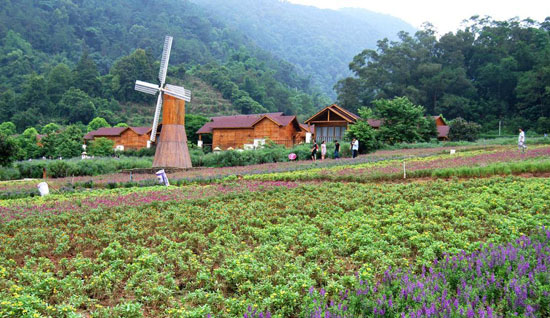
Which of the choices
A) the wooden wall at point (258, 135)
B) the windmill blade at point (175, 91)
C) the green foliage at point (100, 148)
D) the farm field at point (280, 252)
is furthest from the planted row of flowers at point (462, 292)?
the green foliage at point (100, 148)

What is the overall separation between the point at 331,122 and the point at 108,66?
11795 cm

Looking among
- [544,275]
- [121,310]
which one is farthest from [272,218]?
[544,275]

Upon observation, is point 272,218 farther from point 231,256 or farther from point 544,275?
point 544,275

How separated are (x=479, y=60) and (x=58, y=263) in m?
93.1

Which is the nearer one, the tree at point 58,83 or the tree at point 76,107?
the tree at point 76,107

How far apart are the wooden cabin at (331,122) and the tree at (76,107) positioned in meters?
68.1

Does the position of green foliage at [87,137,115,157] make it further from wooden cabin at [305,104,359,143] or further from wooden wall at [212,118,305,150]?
wooden cabin at [305,104,359,143]

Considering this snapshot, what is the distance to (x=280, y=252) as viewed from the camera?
284 inches

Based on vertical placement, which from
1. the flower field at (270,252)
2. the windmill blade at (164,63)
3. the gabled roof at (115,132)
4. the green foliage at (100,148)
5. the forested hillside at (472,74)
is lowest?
the flower field at (270,252)

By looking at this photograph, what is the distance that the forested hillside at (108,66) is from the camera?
3915 inches

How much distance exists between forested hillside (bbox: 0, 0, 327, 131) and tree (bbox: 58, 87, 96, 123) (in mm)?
211

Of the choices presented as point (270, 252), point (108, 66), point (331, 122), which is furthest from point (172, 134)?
point (108, 66)

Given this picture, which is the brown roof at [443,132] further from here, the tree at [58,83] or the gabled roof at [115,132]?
the tree at [58,83]

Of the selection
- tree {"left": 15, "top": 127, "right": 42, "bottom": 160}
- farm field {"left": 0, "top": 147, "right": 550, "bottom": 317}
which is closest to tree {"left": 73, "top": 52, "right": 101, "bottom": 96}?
tree {"left": 15, "top": 127, "right": 42, "bottom": 160}
